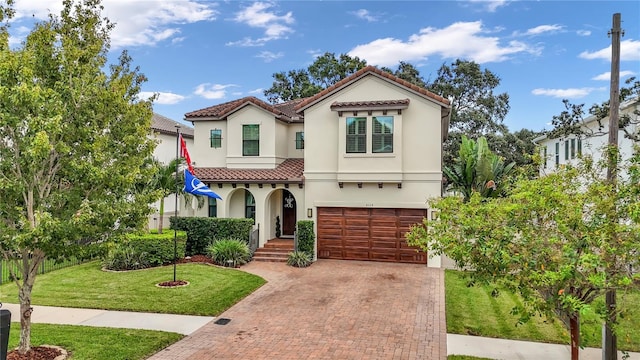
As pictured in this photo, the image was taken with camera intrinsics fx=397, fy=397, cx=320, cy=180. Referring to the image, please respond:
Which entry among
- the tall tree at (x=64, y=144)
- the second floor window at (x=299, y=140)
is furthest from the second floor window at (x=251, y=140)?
the tall tree at (x=64, y=144)

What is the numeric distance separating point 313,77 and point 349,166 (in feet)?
89.4

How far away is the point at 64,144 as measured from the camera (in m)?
7.39

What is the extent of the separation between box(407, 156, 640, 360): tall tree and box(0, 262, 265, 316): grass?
7705 millimetres

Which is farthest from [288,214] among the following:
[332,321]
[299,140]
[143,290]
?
[332,321]

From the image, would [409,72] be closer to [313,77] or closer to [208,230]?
[313,77]

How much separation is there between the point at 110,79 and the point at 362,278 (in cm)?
1063

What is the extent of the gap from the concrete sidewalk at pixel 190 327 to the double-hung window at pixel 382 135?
9.63 m

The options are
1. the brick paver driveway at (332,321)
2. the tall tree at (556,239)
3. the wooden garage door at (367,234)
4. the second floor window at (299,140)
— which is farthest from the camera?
the second floor window at (299,140)

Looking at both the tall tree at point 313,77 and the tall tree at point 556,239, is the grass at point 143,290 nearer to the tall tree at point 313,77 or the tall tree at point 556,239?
the tall tree at point 556,239

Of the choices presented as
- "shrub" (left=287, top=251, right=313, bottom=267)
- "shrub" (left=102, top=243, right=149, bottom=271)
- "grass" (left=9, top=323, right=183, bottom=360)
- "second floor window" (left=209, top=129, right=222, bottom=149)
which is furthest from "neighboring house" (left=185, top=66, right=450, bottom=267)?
"grass" (left=9, top=323, right=183, bottom=360)

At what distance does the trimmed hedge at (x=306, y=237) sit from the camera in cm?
1798

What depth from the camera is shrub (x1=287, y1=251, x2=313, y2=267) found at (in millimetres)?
16994

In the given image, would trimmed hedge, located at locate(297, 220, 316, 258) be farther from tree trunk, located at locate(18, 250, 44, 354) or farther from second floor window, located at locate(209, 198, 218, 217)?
tree trunk, located at locate(18, 250, 44, 354)

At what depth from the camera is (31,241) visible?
268 inches
